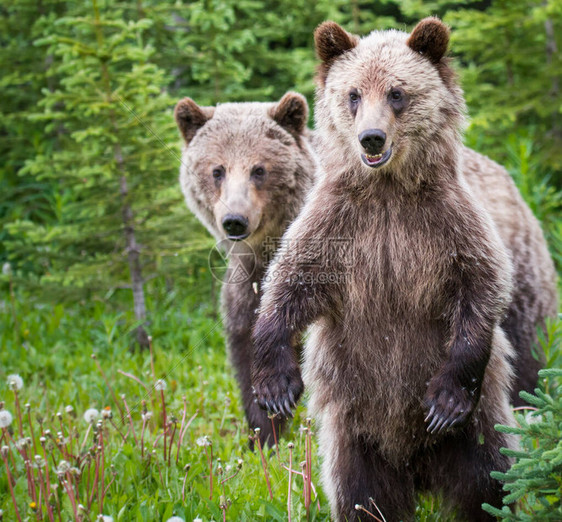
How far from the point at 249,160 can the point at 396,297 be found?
78.0 inches

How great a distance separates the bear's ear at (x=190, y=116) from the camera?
509cm

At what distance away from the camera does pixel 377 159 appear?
314cm

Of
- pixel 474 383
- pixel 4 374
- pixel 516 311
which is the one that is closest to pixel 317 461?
pixel 474 383

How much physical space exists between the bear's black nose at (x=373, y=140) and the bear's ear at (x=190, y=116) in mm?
2273

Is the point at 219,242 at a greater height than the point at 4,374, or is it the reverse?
the point at 219,242

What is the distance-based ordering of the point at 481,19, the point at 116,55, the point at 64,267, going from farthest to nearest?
1. the point at 481,19
2. the point at 64,267
3. the point at 116,55

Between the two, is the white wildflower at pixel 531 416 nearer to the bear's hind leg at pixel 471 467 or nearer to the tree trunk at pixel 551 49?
the bear's hind leg at pixel 471 467

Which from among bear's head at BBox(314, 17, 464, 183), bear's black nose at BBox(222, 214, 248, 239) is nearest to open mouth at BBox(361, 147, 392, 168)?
bear's head at BBox(314, 17, 464, 183)

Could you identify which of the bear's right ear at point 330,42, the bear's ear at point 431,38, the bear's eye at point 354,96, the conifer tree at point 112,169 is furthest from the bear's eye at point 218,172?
the bear's ear at point 431,38

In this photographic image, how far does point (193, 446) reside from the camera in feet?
14.2

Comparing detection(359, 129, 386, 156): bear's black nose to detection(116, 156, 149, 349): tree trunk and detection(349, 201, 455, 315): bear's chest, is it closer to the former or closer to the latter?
detection(349, 201, 455, 315): bear's chest

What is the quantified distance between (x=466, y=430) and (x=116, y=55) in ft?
14.8

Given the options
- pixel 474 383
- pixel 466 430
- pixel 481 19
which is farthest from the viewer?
pixel 481 19

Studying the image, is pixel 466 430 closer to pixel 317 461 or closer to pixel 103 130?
pixel 317 461
